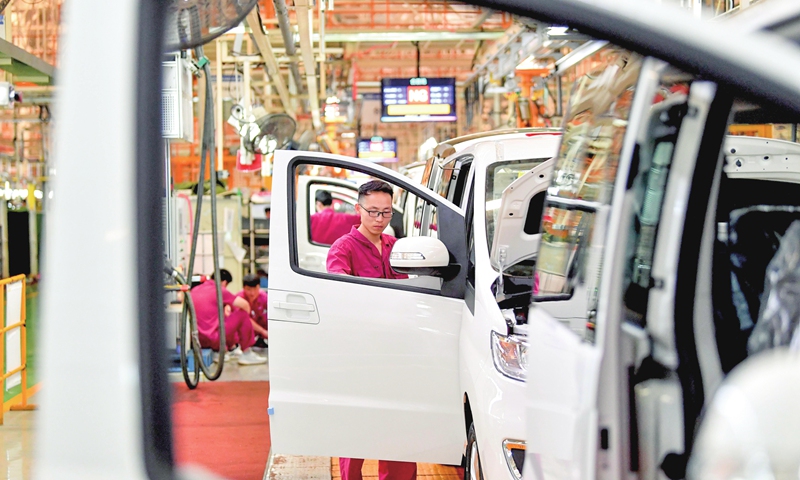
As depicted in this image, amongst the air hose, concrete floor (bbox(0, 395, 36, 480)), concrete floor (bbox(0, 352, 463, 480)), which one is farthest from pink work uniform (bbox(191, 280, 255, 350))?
concrete floor (bbox(0, 352, 463, 480))

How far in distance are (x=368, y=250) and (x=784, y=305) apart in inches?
112

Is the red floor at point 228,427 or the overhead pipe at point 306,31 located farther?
the overhead pipe at point 306,31

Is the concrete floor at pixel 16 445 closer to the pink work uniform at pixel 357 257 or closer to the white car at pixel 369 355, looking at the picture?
the white car at pixel 369 355

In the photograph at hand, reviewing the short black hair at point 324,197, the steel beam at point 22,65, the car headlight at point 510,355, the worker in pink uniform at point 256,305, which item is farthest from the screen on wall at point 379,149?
the car headlight at point 510,355

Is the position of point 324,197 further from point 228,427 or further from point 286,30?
point 228,427

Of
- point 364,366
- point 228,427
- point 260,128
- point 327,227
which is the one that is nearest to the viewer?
point 364,366

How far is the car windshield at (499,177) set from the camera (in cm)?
413

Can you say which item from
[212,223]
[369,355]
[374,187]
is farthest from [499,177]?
[212,223]

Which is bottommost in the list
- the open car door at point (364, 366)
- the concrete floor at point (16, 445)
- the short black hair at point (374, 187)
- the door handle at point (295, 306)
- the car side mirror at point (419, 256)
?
the concrete floor at point (16, 445)

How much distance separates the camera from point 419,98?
583 inches

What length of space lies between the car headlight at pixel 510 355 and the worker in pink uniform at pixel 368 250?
1.09 metres

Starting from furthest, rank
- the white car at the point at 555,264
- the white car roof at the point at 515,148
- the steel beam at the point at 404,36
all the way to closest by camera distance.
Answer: the steel beam at the point at 404,36, the white car roof at the point at 515,148, the white car at the point at 555,264

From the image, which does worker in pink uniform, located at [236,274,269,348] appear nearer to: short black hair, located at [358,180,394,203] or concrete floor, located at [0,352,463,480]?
concrete floor, located at [0,352,463,480]

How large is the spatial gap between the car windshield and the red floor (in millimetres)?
1877
